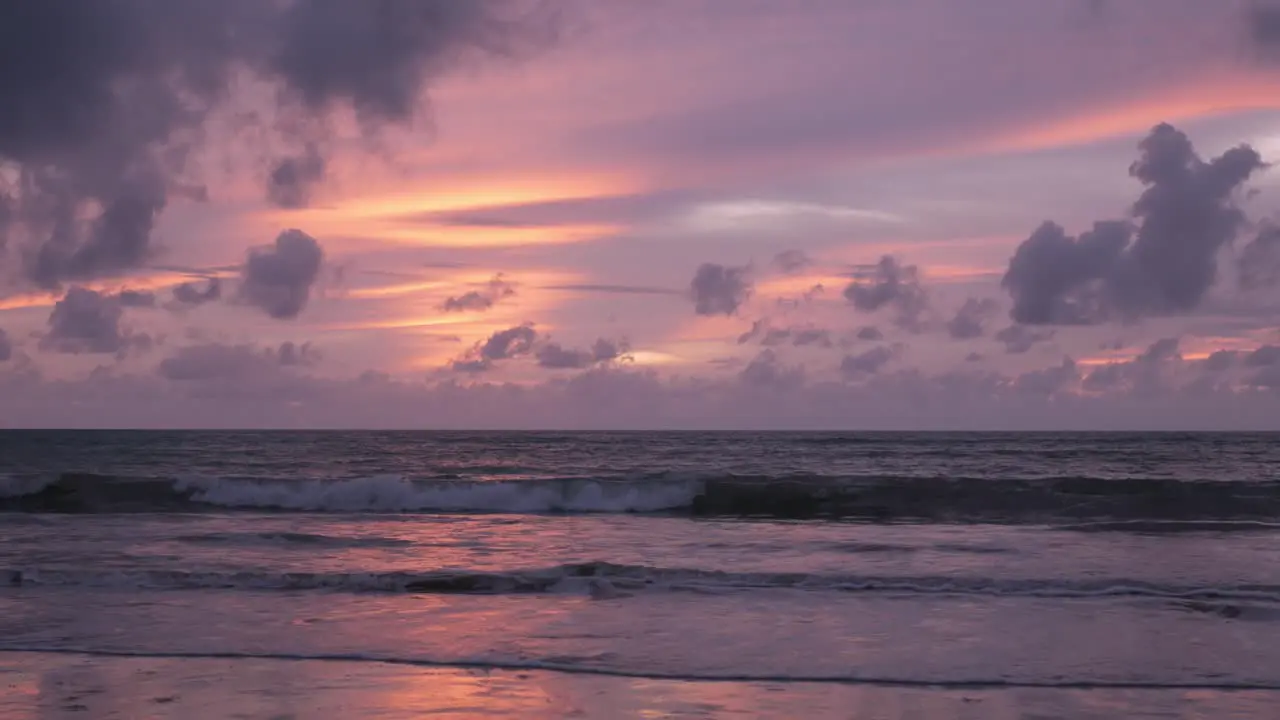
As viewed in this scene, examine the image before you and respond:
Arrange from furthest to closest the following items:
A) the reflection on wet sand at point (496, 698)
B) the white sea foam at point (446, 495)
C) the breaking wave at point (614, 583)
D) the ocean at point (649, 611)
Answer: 1. the white sea foam at point (446, 495)
2. the breaking wave at point (614, 583)
3. the ocean at point (649, 611)
4. the reflection on wet sand at point (496, 698)

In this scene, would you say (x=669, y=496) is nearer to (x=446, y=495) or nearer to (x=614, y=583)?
(x=446, y=495)

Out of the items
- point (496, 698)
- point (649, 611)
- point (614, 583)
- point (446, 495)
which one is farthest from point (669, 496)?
point (496, 698)

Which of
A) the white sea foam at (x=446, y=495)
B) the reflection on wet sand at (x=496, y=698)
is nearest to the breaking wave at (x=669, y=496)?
the white sea foam at (x=446, y=495)

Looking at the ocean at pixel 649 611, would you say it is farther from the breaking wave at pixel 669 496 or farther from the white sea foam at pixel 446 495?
the white sea foam at pixel 446 495

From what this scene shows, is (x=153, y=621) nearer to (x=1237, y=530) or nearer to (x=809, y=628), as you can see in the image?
(x=809, y=628)

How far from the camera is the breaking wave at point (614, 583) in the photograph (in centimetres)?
1330

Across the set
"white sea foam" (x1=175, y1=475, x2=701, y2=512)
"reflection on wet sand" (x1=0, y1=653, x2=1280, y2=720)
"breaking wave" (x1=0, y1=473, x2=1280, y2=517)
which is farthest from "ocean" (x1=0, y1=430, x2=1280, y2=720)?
"white sea foam" (x1=175, y1=475, x2=701, y2=512)

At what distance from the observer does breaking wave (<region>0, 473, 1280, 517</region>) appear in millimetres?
27281

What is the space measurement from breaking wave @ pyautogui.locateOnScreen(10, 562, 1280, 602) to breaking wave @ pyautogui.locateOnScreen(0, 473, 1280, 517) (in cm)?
1204

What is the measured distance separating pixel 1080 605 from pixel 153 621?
420 inches

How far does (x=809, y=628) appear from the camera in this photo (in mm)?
10977

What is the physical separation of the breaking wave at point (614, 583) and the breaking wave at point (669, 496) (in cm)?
1204

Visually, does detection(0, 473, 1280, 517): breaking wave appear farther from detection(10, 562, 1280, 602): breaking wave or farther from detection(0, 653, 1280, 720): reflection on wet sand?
detection(0, 653, 1280, 720): reflection on wet sand

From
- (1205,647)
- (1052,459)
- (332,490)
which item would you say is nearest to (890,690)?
(1205,647)
